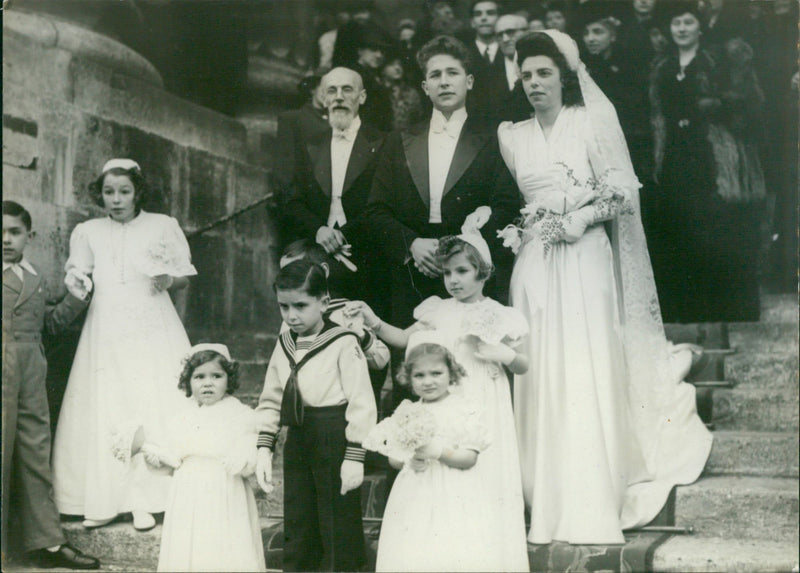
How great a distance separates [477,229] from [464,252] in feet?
0.67

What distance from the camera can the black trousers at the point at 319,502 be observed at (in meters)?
5.05

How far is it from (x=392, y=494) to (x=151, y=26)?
299cm

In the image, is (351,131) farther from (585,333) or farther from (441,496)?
(441,496)

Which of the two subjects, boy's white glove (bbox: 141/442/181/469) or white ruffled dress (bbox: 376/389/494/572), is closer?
white ruffled dress (bbox: 376/389/494/572)

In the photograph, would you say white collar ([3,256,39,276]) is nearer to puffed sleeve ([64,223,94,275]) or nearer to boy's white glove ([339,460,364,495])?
puffed sleeve ([64,223,94,275])

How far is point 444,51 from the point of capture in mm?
5660

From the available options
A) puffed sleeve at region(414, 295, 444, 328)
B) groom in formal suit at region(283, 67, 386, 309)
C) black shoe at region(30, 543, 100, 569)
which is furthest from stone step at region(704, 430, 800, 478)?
black shoe at region(30, 543, 100, 569)

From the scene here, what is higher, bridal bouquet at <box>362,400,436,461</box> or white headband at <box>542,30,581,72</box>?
white headband at <box>542,30,581,72</box>

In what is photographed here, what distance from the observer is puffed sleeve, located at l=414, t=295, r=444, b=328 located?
5.35 m

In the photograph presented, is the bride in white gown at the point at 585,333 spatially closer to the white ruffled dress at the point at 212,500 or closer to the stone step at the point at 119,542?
the white ruffled dress at the point at 212,500

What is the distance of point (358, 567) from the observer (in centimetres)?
510

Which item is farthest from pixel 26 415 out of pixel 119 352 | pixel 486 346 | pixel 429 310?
pixel 486 346

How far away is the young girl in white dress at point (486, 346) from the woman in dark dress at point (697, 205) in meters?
0.93

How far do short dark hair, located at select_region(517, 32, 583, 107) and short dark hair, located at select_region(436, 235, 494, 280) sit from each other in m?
0.92
